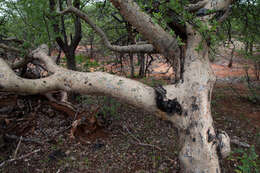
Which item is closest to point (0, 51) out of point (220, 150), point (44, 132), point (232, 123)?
point (44, 132)

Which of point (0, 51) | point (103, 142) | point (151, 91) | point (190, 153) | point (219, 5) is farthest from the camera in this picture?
point (0, 51)

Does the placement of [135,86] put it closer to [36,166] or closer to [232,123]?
[36,166]

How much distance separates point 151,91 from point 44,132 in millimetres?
3273

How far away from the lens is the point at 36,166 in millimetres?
3537

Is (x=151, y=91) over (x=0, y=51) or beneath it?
beneath

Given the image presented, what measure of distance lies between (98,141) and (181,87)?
2528 millimetres

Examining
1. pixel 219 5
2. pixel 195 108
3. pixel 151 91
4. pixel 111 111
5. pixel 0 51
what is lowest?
pixel 111 111

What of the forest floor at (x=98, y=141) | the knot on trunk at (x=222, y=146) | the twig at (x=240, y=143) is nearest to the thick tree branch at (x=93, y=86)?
the knot on trunk at (x=222, y=146)

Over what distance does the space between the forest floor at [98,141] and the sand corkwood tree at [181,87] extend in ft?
2.42

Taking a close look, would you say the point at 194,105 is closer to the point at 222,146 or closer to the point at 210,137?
the point at 210,137

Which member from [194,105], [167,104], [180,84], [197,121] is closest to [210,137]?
[197,121]

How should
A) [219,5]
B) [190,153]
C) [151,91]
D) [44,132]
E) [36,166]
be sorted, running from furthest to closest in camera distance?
[44,132] < [36,166] < [219,5] < [151,91] < [190,153]

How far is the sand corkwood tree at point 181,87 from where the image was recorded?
2639 mm

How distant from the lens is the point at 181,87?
9.51 feet
